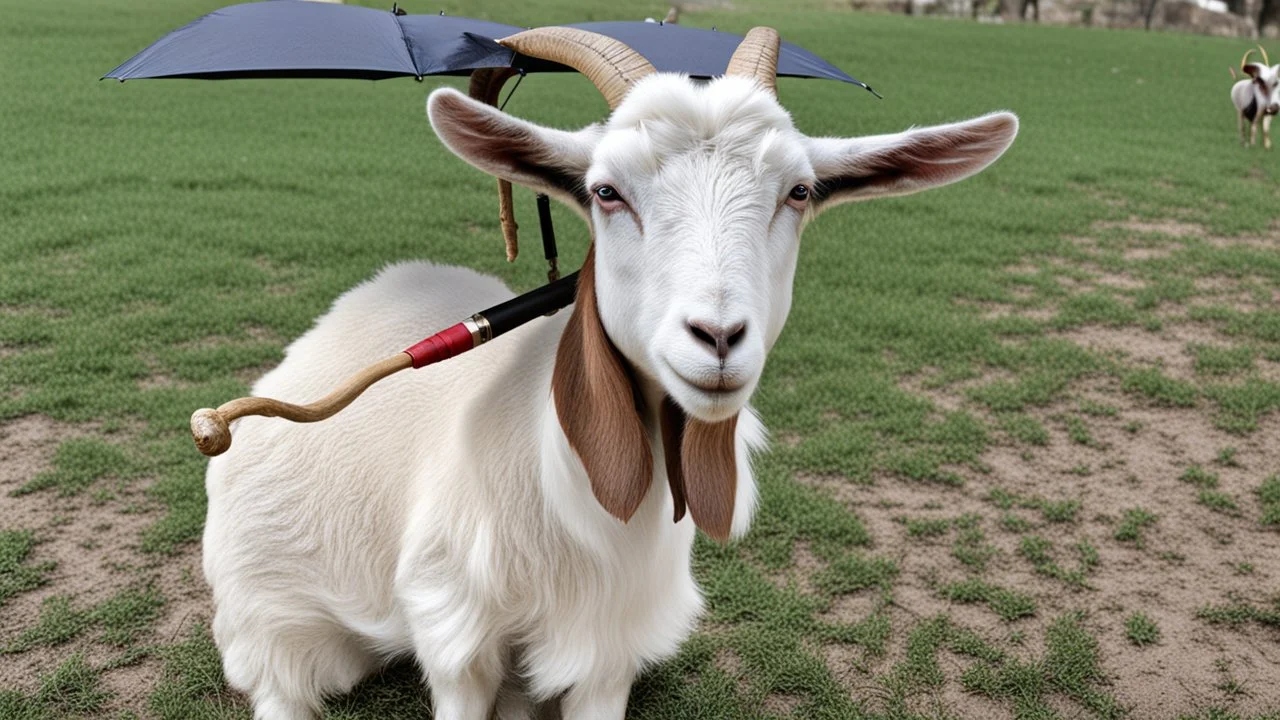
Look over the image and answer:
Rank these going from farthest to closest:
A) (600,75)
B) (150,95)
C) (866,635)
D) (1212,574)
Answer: (150,95) < (1212,574) < (866,635) < (600,75)

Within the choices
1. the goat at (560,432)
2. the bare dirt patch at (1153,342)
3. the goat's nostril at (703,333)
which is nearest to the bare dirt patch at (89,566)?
the goat at (560,432)

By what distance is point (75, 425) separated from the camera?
14.9 feet

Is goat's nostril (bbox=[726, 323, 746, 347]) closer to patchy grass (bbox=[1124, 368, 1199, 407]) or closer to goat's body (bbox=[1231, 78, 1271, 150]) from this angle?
patchy grass (bbox=[1124, 368, 1199, 407])

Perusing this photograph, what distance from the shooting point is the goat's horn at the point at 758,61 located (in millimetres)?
2248

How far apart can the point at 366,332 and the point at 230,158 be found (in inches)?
267

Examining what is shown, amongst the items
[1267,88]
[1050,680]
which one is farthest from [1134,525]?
[1267,88]

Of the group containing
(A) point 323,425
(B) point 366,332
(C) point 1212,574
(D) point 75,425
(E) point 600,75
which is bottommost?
(C) point 1212,574

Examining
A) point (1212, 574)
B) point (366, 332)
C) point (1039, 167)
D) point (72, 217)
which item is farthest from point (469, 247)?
point (1039, 167)

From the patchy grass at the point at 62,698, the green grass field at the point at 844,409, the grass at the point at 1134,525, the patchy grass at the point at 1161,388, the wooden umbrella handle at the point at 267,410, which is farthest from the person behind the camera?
the patchy grass at the point at 1161,388

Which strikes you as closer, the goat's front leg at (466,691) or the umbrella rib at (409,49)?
the umbrella rib at (409,49)

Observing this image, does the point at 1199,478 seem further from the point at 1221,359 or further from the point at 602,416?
the point at 602,416

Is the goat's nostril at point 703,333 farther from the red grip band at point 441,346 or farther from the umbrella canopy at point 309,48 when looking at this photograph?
the umbrella canopy at point 309,48

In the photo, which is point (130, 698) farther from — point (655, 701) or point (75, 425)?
point (75, 425)

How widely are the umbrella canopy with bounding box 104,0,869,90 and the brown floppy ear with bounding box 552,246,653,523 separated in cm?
68
